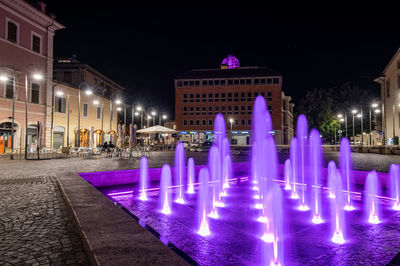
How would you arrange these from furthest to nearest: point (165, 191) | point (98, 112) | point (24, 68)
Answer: point (98, 112), point (24, 68), point (165, 191)

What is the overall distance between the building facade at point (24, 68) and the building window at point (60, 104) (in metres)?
2.11

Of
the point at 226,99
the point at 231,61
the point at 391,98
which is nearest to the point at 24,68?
the point at 391,98

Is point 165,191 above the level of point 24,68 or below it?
below

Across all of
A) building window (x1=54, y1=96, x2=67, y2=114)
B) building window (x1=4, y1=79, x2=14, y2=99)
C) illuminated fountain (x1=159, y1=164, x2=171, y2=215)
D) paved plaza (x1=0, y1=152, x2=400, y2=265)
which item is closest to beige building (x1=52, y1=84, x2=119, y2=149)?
building window (x1=54, y1=96, x2=67, y2=114)

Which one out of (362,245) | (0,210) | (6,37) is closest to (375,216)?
(362,245)

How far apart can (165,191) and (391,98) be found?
38.4 meters

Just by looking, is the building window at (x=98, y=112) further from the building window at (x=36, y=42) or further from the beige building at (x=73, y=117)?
the building window at (x=36, y=42)

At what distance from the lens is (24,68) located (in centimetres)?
2355

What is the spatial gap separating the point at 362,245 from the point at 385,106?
136 feet

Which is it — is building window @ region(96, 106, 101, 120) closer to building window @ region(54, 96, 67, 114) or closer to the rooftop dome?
building window @ region(54, 96, 67, 114)

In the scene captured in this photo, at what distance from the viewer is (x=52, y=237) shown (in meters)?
3.90

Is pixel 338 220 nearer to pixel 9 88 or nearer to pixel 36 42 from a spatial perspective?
pixel 9 88

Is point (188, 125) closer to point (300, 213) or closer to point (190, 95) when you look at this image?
point (190, 95)

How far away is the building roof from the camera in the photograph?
63.2 metres
